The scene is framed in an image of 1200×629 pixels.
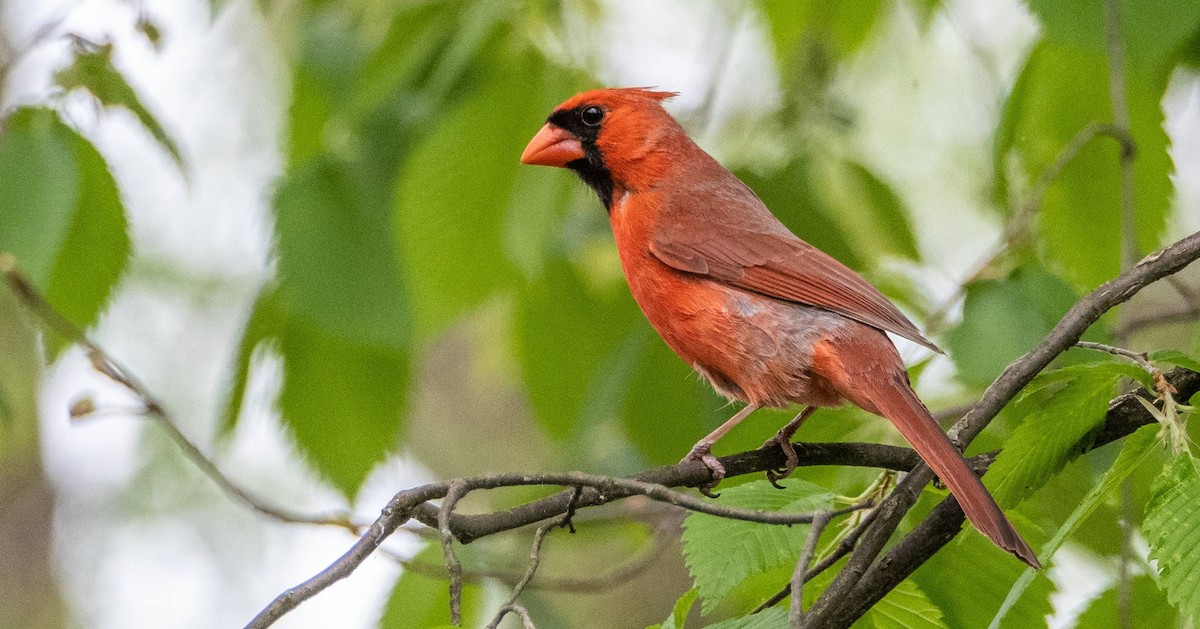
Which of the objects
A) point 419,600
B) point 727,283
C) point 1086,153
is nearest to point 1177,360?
point 1086,153

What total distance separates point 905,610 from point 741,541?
230mm

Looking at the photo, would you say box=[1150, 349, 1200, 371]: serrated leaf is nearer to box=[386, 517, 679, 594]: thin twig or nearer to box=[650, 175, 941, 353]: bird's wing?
box=[650, 175, 941, 353]: bird's wing

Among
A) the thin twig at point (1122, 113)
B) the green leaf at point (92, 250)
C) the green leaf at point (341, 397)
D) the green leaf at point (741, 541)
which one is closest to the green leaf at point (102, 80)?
the green leaf at point (92, 250)

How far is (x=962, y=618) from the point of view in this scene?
1788 mm

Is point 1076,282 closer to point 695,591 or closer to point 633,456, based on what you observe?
point 695,591

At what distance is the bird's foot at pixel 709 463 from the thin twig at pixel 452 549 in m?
0.51

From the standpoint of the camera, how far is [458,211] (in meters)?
2.86

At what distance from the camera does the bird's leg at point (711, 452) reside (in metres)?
1.88

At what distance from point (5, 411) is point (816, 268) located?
1577mm

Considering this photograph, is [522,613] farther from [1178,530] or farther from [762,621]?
[1178,530]

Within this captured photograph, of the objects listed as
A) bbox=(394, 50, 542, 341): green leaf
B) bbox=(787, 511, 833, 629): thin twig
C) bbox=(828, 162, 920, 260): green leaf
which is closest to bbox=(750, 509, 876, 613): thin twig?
bbox=(787, 511, 833, 629): thin twig

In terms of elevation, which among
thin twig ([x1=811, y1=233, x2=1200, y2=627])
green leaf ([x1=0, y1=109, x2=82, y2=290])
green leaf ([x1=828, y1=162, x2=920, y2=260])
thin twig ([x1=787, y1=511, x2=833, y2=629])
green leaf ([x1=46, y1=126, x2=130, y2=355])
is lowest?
green leaf ([x1=828, y1=162, x2=920, y2=260])

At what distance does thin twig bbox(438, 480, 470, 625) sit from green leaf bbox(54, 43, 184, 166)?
4.72 ft

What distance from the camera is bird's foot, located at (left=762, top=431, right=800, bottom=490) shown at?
6.51ft
